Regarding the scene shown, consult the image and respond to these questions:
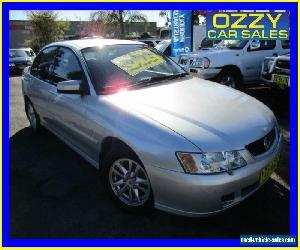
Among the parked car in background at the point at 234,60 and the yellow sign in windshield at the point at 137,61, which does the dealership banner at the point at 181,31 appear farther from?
the yellow sign in windshield at the point at 137,61

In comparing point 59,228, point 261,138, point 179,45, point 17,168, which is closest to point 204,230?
point 261,138

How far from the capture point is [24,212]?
134 inches

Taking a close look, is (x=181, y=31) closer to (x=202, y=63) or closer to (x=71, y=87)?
(x=202, y=63)

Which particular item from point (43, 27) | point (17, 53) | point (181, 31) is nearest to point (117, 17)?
point (43, 27)

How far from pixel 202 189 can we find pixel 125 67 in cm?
183

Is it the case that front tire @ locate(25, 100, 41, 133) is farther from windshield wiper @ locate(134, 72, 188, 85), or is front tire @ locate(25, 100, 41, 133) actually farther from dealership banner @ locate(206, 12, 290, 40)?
dealership banner @ locate(206, 12, 290, 40)

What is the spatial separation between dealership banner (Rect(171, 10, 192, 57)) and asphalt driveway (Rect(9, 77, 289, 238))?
23.8 feet

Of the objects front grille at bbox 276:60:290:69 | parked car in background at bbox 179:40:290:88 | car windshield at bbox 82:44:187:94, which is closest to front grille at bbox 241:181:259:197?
car windshield at bbox 82:44:187:94

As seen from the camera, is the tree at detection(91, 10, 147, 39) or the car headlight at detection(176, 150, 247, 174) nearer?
the car headlight at detection(176, 150, 247, 174)

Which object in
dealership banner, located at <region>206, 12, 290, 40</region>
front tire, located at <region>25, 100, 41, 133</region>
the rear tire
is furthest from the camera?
the rear tire

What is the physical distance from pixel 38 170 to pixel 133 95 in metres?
1.75

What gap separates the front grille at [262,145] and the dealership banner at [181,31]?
27.1 feet

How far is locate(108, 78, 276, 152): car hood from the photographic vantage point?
9.09 feet

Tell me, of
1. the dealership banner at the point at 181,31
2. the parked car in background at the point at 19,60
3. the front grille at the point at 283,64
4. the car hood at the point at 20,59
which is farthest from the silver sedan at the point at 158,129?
the car hood at the point at 20,59
